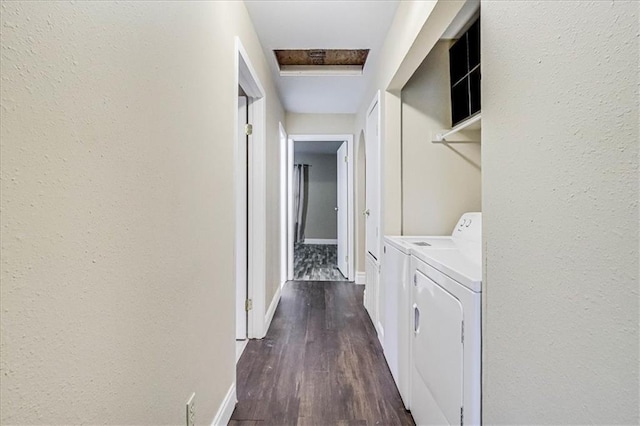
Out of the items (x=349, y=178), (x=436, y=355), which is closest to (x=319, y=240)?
(x=349, y=178)

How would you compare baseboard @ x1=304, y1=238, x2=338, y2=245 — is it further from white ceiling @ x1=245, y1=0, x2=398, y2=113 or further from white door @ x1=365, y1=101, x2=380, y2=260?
white ceiling @ x1=245, y1=0, x2=398, y2=113

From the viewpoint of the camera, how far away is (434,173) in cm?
231

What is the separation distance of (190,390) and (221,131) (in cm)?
107

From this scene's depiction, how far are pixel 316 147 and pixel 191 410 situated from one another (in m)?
6.24

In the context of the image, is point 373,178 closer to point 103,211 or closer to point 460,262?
point 460,262

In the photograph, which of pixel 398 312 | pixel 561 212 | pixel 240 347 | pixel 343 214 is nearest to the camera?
pixel 561 212

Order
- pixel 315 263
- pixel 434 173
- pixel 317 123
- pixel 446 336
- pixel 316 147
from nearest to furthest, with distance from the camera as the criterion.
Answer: pixel 446 336 → pixel 434 173 → pixel 317 123 → pixel 315 263 → pixel 316 147

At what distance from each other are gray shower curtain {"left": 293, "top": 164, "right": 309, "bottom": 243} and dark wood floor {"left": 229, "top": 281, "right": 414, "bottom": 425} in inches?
187

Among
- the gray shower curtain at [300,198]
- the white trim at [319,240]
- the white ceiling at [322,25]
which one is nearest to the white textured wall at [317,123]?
the white ceiling at [322,25]

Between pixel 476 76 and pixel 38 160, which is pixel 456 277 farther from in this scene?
pixel 476 76

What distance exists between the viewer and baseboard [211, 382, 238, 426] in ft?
4.85

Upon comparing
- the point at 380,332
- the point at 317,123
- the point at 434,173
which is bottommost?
the point at 380,332

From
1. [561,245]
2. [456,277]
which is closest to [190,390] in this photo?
[456,277]

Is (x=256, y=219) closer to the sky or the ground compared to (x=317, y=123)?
closer to the ground
